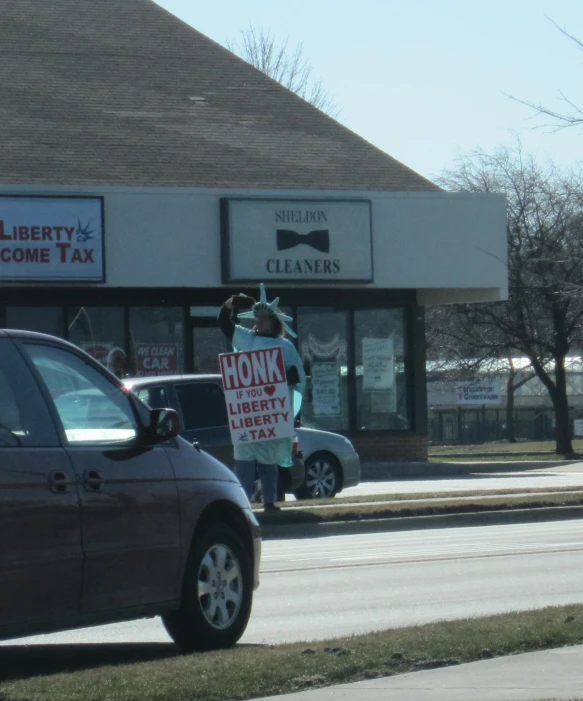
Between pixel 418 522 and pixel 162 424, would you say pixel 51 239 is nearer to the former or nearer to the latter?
pixel 418 522

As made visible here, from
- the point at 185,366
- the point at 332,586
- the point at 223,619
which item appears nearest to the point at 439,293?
the point at 185,366

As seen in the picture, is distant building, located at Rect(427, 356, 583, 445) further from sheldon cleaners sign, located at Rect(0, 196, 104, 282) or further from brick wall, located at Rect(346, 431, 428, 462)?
sheldon cleaners sign, located at Rect(0, 196, 104, 282)

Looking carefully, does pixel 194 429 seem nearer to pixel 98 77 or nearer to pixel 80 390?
pixel 80 390

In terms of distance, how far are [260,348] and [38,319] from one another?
1195 cm

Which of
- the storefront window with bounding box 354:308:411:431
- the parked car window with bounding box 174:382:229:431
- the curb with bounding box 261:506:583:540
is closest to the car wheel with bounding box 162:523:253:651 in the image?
the curb with bounding box 261:506:583:540

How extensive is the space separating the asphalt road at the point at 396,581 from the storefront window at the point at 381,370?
13018 millimetres

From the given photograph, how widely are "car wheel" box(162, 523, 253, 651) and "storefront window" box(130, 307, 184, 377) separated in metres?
19.2

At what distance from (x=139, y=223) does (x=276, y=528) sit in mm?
12047

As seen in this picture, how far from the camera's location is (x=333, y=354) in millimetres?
28297

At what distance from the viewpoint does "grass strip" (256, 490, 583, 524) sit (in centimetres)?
1501

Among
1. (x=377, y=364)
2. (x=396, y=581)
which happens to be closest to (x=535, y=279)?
(x=377, y=364)

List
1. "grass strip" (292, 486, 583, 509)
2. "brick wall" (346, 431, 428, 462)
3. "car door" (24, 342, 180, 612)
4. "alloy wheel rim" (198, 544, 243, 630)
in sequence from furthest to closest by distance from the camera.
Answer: "brick wall" (346, 431, 428, 462) → "grass strip" (292, 486, 583, 509) → "alloy wheel rim" (198, 544, 243, 630) → "car door" (24, 342, 180, 612)

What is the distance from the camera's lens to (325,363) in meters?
28.2

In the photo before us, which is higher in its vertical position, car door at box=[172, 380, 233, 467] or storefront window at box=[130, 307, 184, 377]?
storefront window at box=[130, 307, 184, 377]
